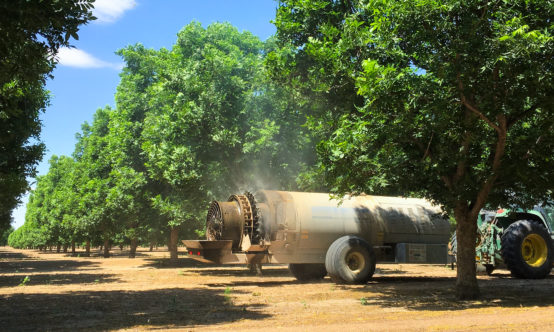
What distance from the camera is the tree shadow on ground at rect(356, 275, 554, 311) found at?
37.2 ft

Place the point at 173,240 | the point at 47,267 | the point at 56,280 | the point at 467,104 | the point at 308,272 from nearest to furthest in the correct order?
the point at 467,104, the point at 308,272, the point at 56,280, the point at 47,267, the point at 173,240

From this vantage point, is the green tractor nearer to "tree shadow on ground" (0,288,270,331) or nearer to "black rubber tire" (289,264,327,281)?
"black rubber tire" (289,264,327,281)

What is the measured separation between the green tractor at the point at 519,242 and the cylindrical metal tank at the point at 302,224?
226 centimetres

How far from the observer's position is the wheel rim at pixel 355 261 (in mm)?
16406

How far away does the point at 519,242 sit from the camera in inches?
651

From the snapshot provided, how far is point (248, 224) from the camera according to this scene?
17.1 meters

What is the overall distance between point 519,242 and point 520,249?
11.7 inches

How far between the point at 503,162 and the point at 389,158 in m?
2.99

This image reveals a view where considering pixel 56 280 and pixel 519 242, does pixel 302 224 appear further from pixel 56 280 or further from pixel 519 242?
pixel 56 280

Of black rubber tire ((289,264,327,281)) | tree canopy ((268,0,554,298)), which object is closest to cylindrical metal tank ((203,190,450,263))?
black rubber tire ((289,264,327,281))

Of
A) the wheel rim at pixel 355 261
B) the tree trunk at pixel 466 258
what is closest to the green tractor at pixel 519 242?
the tree trunk at pixel 466 258

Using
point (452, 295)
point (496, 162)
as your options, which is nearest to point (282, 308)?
point (452, 295)

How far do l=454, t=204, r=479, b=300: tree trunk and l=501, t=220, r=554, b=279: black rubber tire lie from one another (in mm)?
5196

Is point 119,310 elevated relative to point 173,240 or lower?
lower
